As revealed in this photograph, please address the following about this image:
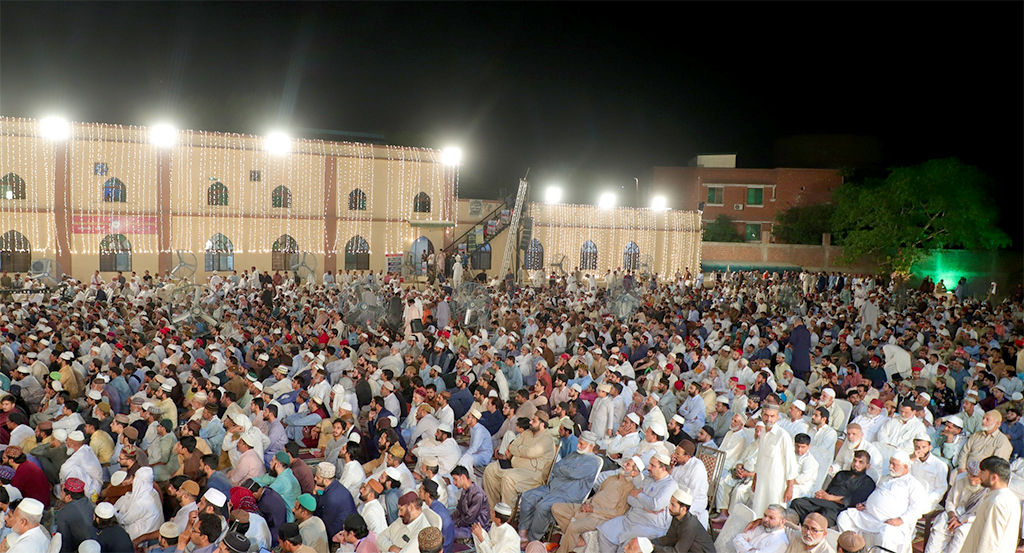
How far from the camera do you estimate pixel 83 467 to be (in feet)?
20.9

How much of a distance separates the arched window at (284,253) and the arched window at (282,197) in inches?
41.9

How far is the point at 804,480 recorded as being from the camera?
6332 mm

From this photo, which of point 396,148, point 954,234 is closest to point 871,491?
point 396,148

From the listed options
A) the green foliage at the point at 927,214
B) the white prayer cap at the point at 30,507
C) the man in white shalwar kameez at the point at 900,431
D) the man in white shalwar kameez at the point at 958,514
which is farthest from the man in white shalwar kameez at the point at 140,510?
the green foliage at the point at 927,214

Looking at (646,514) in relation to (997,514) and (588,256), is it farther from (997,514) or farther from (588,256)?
(588,256)

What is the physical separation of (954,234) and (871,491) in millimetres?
25519

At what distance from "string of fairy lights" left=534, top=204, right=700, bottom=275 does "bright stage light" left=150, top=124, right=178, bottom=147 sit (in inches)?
493

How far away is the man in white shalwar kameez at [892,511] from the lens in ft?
17.7

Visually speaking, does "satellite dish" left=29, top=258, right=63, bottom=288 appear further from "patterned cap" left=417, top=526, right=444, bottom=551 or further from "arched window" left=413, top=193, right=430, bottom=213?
"patterned cap" left=417, top=526, right=444, bottom=551

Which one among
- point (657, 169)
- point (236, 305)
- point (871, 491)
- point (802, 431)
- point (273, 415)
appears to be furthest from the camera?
point (657, 169)

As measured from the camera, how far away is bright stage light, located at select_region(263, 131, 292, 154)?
998 inches

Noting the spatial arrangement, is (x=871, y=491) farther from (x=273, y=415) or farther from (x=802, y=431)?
(x=273, y=415)

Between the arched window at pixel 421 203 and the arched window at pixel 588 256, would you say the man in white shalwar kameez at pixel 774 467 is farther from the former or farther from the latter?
the arched window at pixel 588 256

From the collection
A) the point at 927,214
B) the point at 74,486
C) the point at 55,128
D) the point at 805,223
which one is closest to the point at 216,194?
the point at 55,128
